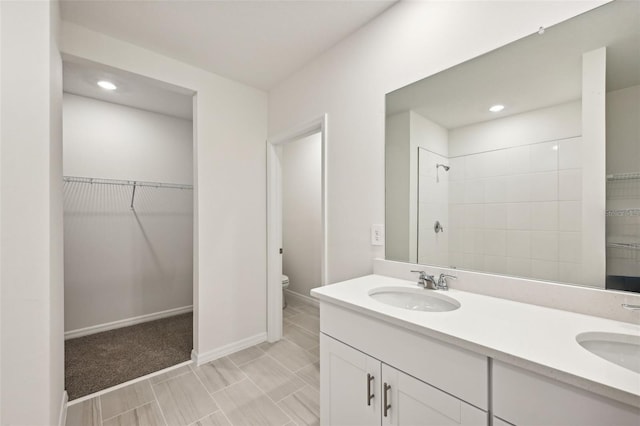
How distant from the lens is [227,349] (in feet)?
7.98

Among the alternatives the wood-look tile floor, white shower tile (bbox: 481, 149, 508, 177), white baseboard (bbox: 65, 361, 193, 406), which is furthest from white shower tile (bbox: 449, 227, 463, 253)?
white baseboard (bbox: 65, 361, 193, 406)

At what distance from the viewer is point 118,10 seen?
1.67 m

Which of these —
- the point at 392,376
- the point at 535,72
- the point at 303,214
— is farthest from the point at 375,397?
the point at 303,214

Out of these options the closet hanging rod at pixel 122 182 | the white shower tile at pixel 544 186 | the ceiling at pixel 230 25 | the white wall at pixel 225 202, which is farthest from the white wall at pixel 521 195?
the closet hanging rod at pixel 122 182

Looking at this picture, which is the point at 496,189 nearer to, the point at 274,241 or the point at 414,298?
the point at 414,298

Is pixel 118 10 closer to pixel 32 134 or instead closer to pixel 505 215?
pixel 32 134

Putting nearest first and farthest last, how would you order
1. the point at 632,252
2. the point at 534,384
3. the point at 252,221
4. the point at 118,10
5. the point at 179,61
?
1. the point at 534,384
2. the point at 632,252
3. the point at 118,10
4. the point at 179,61
5. the point at 252,221

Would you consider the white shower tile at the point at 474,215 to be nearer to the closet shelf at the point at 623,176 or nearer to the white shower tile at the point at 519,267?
the white shower tile at the point at 519,267

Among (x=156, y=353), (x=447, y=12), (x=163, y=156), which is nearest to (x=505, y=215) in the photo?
(x=447, y=12)

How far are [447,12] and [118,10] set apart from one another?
6.38 feet

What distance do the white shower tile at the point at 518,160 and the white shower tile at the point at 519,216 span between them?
15 cm

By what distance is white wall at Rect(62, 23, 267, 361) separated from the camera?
2.29 m

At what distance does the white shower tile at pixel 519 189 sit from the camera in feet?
3.97

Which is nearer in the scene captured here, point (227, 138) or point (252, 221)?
point (227, 138)
